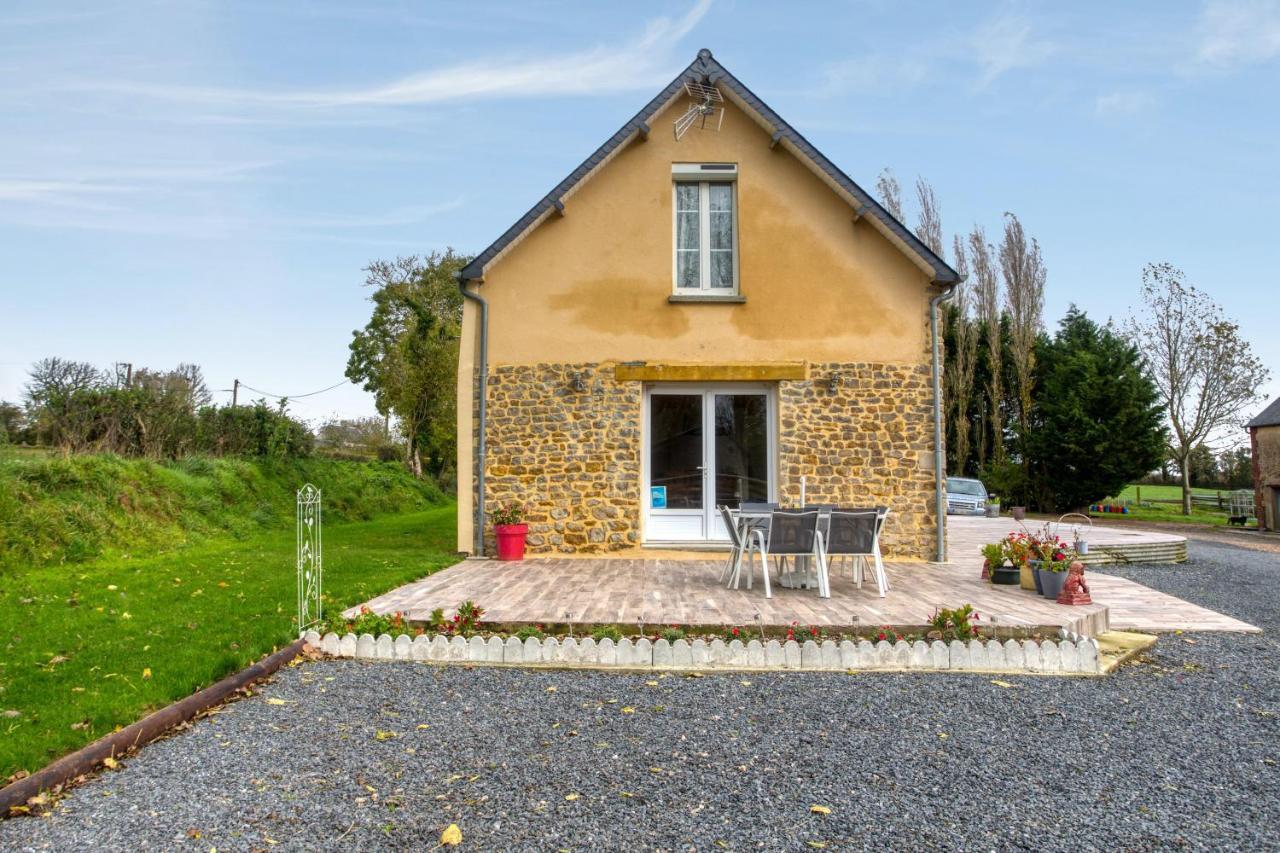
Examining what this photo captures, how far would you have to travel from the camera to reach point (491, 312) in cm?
987

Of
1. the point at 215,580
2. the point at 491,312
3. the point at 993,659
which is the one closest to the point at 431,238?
the point at 491,312

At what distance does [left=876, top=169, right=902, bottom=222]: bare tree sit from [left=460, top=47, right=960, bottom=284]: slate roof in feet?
84.1

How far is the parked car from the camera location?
73.4ft

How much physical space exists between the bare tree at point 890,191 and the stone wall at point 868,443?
86.0ft

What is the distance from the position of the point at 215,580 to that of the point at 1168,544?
44.8 ft

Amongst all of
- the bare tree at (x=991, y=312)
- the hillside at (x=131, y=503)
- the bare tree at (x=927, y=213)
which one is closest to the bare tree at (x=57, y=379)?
the hillside at (x=131, y=503)

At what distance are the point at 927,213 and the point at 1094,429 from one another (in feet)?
41.1

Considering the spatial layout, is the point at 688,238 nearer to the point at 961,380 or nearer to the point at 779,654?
the point at 779,654

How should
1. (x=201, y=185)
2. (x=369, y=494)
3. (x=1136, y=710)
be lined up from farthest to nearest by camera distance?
1. (x=369, y=494)
2. (x=201, y=185)
3. (x=1136, y=710)

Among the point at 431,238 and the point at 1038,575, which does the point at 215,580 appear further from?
the point at 431,238

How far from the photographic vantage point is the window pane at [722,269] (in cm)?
1001

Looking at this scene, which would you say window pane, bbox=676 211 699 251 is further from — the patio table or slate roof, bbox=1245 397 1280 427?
slate roof, bbox=1245 397 1280 427

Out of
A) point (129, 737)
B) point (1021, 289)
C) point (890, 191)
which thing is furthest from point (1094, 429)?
point (129, 737)

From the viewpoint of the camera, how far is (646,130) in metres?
9.73
